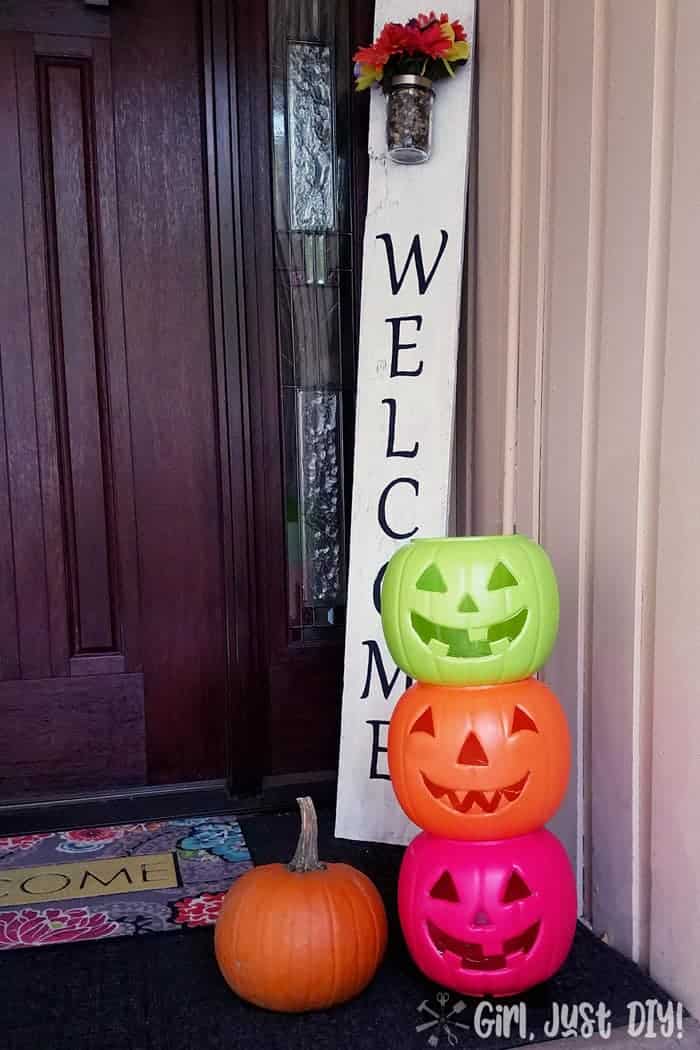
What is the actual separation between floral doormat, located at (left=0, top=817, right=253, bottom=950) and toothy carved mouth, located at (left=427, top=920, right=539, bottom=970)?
0.50 metres

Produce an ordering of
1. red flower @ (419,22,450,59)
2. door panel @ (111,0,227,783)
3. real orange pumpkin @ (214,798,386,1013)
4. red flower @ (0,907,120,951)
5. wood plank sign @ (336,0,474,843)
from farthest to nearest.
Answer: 1. door panel @ (111,0,227,783)
2. wood plank sign @ (336,0,474,843)
3. red flower @ (419,22,450,59)
4. red flower @ (0,907,120,951)
5. real orange pumpkin @ (214,798,386,1013)

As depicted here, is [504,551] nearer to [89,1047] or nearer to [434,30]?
[89,1047]

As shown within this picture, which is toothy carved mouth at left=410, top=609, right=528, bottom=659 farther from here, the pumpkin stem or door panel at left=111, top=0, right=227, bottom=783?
door panel at left=111, top=0, right=227, bottom=783

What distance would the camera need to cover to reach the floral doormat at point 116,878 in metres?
1.47

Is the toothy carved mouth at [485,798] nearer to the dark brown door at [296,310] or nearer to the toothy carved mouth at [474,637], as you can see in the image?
the toothy carved mouth at [474,637]

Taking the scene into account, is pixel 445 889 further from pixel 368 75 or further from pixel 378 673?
pixel 368 75

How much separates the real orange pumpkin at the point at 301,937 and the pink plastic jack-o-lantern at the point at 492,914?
80 mm

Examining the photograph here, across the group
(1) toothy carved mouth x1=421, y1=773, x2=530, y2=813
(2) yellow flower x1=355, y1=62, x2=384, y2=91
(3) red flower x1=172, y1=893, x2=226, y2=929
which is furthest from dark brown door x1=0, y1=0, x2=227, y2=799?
(1) toothy carved mouth x1=421, y1=773, x2=530, y2=813

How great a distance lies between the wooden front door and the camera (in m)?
1.87

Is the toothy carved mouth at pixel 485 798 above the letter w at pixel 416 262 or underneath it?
underneath

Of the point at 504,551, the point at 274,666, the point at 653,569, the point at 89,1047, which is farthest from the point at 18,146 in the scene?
the point at 89,1047

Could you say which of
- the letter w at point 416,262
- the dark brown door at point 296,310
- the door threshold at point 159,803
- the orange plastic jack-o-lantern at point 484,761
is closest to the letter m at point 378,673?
the dark brown door at point 296,310

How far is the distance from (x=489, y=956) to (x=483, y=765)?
269 millimetres

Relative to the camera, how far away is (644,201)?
1238 millimetres
